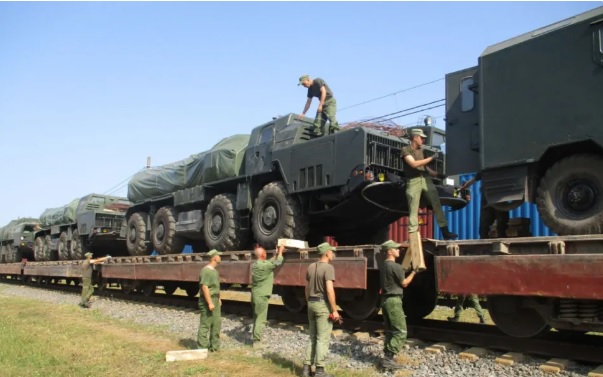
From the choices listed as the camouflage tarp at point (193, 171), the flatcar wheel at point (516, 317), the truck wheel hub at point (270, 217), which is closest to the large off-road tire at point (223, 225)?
the camouflage tarp at point (193, 171)

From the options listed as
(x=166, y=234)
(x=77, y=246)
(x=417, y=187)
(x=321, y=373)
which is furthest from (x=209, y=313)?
(x=77, y=246)

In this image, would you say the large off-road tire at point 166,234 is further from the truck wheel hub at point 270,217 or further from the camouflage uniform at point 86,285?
the truck wheel hub at point 270,217

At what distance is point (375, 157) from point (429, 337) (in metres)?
2.76

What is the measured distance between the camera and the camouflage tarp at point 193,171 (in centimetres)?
1187

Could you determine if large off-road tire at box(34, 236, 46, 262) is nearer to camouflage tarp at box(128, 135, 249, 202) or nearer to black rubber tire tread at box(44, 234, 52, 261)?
black rubber tire tread at box(44, 234, 52, 261)

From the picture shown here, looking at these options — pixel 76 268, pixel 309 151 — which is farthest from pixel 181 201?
pixel 76 268

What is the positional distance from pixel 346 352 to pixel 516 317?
210 cm

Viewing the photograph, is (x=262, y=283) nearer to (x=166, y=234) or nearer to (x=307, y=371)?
(x=307, y=371)

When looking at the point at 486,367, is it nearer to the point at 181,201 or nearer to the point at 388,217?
the point at 388,217

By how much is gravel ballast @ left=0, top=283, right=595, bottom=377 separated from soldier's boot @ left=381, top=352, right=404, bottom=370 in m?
0.08

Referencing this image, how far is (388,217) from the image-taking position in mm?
10391

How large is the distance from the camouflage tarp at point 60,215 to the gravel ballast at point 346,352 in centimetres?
986

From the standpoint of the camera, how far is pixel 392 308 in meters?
6.45

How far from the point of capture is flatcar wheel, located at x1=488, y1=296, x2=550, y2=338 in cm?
621
